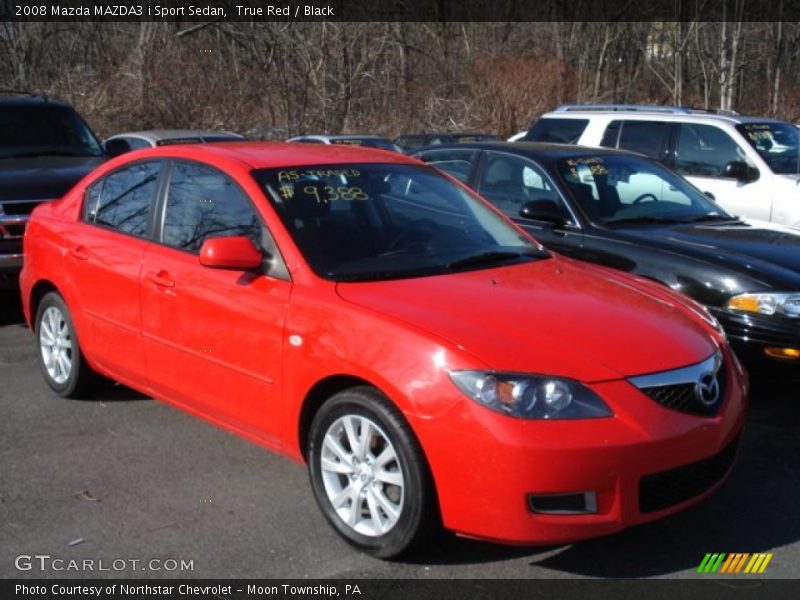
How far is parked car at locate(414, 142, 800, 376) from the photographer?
571 centimetres

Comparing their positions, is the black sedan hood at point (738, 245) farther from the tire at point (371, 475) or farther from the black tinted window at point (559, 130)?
the black tinted window at point (559, 130)

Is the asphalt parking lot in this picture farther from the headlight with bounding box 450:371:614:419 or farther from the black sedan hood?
the black sedan hood

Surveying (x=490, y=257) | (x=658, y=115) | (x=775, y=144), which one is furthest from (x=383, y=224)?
(x=775, y=144)

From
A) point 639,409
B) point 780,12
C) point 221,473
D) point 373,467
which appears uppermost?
point 780,12

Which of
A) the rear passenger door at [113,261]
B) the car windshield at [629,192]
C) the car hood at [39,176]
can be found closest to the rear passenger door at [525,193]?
the car windshield at [629,192]

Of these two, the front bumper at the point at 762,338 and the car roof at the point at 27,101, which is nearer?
the front bumper at the point at 762,338

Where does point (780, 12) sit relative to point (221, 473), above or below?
above

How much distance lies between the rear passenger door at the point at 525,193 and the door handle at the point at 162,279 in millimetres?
2897

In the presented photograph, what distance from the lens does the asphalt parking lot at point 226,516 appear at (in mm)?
3900

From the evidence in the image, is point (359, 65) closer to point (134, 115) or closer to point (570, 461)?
point (134, 115)

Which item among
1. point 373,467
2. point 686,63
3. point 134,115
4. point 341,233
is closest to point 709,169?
point 341,233

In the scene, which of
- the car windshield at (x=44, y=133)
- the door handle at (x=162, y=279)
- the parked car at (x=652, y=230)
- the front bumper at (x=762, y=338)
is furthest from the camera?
the car windshield at (x=44, y=133)

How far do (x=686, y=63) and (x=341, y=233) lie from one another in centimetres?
3519

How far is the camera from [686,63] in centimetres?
3678
